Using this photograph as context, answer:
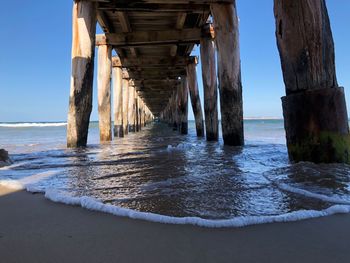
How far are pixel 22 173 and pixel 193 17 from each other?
7.03 metres

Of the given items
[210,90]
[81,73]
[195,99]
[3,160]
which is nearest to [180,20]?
[210,90]

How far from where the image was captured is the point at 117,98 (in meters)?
12.6

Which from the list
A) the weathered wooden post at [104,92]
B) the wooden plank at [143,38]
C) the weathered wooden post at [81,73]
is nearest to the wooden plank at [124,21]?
the wooden plank at [143,38]

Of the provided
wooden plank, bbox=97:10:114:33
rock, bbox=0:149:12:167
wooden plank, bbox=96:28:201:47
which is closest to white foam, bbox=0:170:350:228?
rock, bbox=0:149:12:167

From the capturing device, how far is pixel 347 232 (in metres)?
1.39

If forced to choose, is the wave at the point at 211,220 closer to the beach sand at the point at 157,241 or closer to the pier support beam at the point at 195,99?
→ the beach sand at the point at 157,241

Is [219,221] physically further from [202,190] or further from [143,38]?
[143,38]

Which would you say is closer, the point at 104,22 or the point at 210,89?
the point at 210,89

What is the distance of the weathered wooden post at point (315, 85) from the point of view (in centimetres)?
276

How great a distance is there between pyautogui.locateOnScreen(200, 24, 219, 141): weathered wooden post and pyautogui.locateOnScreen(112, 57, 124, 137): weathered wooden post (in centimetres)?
489

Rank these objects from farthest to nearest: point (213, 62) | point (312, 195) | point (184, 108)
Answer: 1. point (184, 108)
2. point (213, 62)
3. point (312, 195)

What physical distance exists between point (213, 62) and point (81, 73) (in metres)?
3.77

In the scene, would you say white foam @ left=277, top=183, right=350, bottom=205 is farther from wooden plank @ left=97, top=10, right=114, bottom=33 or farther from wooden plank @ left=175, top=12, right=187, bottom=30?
wooden plank @ left=97, top=10, right=114, bottom=33

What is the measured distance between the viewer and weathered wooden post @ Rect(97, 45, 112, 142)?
29.4 ft
